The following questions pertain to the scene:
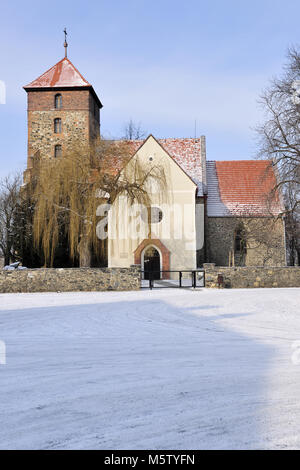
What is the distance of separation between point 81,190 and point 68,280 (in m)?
4.57

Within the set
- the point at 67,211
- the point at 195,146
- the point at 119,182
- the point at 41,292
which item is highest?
the point at 195,146

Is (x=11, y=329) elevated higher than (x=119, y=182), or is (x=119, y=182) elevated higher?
(x=119, y=182)

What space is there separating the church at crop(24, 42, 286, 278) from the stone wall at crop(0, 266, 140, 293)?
359cm

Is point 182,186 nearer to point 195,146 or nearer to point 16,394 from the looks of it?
point 195,146

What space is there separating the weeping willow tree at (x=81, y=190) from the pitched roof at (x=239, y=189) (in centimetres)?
857

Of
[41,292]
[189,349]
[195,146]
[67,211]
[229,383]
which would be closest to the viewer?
[229,383]

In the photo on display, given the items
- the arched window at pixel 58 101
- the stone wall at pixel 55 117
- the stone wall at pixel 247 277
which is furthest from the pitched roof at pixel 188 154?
the stone wall at pixel 247 277

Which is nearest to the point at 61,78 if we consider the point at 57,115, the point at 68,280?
the point at 57,115

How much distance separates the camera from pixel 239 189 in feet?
95.4

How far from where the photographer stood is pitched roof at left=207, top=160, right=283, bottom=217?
27688 millimetres

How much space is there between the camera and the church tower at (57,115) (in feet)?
101

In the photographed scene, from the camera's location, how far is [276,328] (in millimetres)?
8539

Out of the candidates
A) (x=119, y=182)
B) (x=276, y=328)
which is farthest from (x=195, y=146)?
(x=276, y=328)

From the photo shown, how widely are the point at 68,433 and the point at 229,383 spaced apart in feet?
6.76
